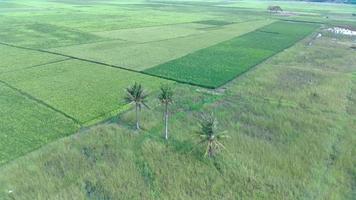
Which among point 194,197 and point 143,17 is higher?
point 143,17

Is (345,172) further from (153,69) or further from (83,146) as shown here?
(153,69)

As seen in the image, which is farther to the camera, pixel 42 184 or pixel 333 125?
pixel 333 125

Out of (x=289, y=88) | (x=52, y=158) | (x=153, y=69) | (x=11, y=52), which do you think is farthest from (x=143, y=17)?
(x=52, y=158)

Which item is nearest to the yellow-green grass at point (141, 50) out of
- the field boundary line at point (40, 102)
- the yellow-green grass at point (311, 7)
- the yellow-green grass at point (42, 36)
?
the yellow-green grass at point (42, 36)

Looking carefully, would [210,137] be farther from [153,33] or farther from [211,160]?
[153,33]

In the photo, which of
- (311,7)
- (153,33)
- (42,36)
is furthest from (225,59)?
(311,7)

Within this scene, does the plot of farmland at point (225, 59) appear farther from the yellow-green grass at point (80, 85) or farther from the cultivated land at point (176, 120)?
the yellow-green grass at point (80, 85)
